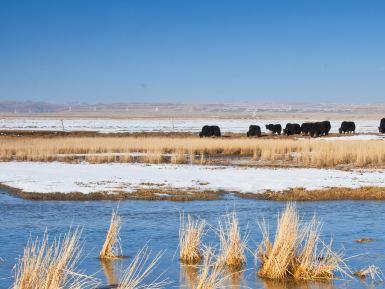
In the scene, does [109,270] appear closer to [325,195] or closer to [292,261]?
[292,261]

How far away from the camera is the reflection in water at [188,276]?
8062mm

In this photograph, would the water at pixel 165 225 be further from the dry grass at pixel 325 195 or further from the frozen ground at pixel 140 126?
the frozen ground at pixel 140 126

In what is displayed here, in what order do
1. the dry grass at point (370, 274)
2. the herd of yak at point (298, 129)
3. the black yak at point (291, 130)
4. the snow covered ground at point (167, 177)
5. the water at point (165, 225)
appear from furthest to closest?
the black yak at point (291, 130) → the herd of yak at point (298, 129) → the snow covered ground at point (167, 177) → the water at point (165, 225) → the dry grass at point (370, 274)

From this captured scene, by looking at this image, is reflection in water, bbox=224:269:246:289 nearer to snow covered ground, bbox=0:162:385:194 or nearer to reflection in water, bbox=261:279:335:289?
reflection in water, bbox=261:279:335:289

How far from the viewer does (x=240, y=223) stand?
41.8 feet

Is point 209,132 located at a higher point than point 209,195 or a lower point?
higher

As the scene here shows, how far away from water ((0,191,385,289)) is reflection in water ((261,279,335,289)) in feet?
0.04

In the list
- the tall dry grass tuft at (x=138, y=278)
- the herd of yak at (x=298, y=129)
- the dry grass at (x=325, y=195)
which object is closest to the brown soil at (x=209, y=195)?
the dry grass at (x=325, y=195)

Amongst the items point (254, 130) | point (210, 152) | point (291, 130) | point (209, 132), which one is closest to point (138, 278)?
point (210, 152)

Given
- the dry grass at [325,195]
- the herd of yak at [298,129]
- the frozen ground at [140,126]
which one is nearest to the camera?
A: the dry grass at [325,195]

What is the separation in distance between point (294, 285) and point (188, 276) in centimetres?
143

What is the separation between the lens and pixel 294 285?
8.25 meters

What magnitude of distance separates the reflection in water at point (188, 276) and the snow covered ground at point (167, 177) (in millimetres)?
9177

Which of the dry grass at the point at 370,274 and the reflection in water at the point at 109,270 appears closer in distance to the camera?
the reflection in water at the point at 109,270
